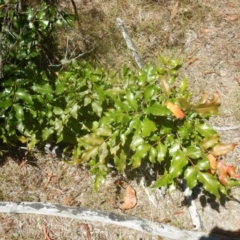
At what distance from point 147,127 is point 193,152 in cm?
35

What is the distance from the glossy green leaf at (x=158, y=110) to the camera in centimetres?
237

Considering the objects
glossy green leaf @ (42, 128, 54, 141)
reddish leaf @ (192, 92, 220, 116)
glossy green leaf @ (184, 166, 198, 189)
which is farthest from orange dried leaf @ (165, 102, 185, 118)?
glossy green leaf @ (42, 128, 54, 141)

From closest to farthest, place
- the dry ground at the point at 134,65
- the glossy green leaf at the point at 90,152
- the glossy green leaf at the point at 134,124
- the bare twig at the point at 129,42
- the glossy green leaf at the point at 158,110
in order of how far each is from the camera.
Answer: the glossy green leaf at the point at 158,110 < the glossy green leaf at the point at 134,124 < the glossy green leaf at the point at 90,152 < the dry ground at the point at 134,65 < the bare twig at the point at 129,42

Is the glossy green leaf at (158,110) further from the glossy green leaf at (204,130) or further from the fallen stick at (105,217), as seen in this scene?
the fallen stick at (105,217)

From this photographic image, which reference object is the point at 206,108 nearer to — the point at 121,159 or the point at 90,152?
the point at 121,159

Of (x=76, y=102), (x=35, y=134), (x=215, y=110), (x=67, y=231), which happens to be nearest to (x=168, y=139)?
(x=215, y=110)

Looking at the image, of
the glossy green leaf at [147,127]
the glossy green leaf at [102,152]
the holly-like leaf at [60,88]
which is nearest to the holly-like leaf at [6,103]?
the holly-like leaf at [60,88]

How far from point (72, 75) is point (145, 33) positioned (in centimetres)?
212

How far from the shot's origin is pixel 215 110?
2625mm

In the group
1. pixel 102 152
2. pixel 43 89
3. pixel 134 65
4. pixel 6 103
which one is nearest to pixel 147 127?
pixel 102 152

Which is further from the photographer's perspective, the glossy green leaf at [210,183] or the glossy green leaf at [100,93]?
the glossy green leaf at [100,93]

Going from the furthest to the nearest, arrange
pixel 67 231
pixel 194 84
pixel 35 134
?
1. pixel 194 84
2. pixel 67 231
3. pixel 35 134

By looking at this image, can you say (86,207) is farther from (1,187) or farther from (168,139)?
(168,139)

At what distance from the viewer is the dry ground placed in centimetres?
339
